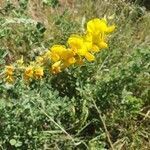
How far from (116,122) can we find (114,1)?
4.56 feet

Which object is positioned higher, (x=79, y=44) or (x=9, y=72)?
(x=79, y=44)

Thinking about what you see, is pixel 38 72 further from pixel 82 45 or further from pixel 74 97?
pixel 74 97

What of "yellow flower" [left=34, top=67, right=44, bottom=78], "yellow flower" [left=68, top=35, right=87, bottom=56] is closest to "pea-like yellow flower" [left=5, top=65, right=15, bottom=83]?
"yellow flower" [left=34, top=67, right=44, bottom=78]

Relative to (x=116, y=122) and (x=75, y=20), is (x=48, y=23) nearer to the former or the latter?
(x=75, y=20)

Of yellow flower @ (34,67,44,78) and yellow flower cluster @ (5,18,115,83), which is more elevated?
yellow flower cluster @ (5,18,115,83)

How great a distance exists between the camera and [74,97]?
3055mm

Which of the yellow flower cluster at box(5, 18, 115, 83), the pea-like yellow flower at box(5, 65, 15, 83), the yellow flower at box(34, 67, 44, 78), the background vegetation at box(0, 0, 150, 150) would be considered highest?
the yellow flower cluster at box(5, 18, 115, 83)

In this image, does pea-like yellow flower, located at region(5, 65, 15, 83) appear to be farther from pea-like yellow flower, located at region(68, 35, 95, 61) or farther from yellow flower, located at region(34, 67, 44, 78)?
pea-like yellow flower, located at region(68, 35, 95, 61)

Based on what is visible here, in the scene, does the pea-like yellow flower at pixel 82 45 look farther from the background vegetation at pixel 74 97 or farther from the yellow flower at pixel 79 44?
the background vegetation at pixel 74 97

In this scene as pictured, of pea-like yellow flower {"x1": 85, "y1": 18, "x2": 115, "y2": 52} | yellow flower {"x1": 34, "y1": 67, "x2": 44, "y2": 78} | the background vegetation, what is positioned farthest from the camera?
the background vegetation

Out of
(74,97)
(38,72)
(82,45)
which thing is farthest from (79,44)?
(74,97)

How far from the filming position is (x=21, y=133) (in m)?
2.65

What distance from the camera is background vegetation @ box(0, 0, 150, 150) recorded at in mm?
2582

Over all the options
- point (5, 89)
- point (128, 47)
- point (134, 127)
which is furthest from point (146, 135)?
point (5, 89)
